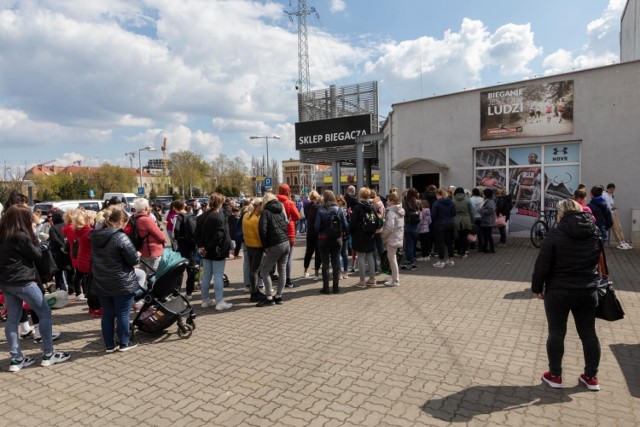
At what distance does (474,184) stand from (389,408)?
11.9m

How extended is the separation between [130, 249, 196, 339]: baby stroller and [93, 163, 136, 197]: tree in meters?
61.3

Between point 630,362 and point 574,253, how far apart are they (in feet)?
5.62

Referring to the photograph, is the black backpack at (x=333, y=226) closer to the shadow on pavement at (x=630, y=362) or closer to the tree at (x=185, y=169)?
the shadow on pavement at (x=630, y=362)

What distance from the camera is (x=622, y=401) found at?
11.6 feet

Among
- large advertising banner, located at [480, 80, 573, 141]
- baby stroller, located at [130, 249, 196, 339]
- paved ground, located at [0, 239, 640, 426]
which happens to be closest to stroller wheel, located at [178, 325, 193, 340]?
baby stroller, located at [130, 249, 196, 339]

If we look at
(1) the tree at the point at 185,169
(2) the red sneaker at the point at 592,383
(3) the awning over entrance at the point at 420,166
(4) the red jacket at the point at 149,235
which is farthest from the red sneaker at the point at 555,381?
(1) the tree at the point at 185,169

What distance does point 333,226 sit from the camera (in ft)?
24.0

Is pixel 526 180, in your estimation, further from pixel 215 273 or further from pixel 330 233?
pixel 215 273

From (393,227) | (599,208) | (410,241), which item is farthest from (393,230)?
(599,208)

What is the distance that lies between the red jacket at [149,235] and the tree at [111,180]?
197 ft

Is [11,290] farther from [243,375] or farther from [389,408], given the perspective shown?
[389,408]

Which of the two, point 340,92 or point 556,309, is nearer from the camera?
point 556,309

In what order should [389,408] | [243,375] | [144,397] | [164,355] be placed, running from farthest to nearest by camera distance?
1. [164,355]
2. [243,375]
3. [144,397]
4. [389,408]

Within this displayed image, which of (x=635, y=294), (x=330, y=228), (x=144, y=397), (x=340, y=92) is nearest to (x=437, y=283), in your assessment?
(x=330, y=228)
